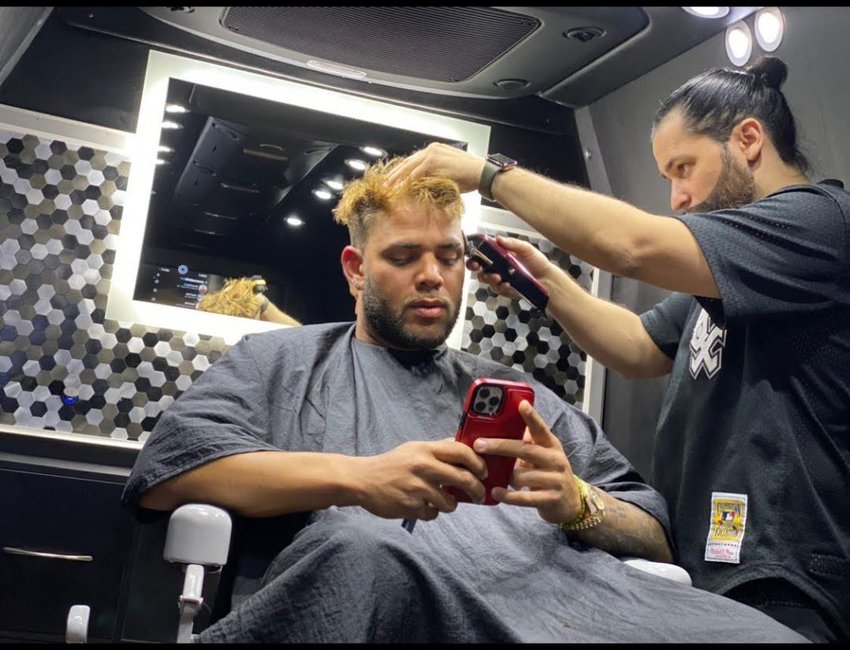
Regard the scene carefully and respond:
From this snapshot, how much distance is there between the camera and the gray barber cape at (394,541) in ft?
5.27

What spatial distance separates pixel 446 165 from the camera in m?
2.38

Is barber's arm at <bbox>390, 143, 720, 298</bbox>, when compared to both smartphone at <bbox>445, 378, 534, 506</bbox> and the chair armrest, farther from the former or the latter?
the chair armrest

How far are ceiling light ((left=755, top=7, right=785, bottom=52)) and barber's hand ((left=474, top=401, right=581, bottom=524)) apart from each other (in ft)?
4.82

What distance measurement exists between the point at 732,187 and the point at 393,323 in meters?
0.94

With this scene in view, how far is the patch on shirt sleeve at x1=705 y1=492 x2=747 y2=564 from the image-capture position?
7.02 ft

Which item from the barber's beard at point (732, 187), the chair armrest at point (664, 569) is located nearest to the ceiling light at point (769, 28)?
the barber's beard at point (732, 187)

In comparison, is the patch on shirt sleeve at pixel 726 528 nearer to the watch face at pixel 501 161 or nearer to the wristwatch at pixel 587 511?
the wristwatch at pixel 587 511

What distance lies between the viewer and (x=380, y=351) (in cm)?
254

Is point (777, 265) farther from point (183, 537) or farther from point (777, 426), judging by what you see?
point (183, 537)

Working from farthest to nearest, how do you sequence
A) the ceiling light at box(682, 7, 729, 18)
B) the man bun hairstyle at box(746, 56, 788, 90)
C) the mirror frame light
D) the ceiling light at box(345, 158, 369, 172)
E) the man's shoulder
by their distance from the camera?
the ceiling light at box(345, 158, 369, 172) < the mirror frame light < the ceiling light at box(682, 7, 729, 18) < the man bun hairstyle at box(746, 56, 788, 90) < the man's shoulder

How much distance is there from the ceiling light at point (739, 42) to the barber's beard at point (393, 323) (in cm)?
121

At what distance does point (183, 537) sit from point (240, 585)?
0.25 metres

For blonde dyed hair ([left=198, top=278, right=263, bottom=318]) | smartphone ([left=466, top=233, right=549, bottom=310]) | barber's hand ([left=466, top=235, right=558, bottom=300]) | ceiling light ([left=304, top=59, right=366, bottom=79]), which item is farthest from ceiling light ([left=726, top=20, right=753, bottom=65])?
blonde dyed hair ([left=198, top=278, right=263, bottom=318])

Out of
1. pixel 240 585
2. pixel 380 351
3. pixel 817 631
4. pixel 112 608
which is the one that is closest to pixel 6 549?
pixel 112 608
